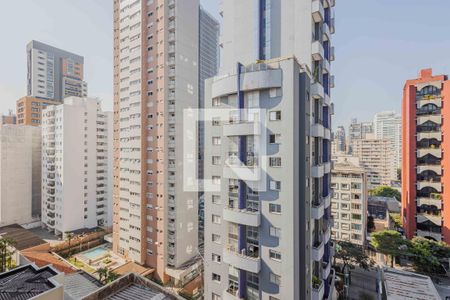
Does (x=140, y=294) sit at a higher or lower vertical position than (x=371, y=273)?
higher

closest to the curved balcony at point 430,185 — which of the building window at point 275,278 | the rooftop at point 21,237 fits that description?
the building window at point 275,278

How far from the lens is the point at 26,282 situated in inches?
281

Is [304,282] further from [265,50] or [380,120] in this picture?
[380,120]

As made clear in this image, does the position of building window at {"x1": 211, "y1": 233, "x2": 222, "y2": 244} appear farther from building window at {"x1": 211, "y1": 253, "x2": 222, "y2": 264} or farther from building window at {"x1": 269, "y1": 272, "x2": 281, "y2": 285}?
building window at {"x1": 269, "y1": 272, "x2": 281, "y2": 285}

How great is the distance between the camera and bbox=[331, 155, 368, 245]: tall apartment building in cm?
2984

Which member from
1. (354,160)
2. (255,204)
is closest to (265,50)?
(255,204)

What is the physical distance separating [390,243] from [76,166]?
4212cm

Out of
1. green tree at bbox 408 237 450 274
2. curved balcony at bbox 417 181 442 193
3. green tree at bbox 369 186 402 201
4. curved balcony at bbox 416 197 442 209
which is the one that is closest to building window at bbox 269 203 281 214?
green tree at bbox 408 237 450 274

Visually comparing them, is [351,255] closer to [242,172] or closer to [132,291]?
[242,172]

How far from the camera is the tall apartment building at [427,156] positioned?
26.0 m

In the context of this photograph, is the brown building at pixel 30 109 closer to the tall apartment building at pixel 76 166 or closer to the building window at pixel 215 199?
the tall apartment building at pixel 76 166

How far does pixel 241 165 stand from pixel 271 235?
3733mm

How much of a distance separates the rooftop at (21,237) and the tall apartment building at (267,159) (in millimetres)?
26610

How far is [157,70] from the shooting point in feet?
83.3
